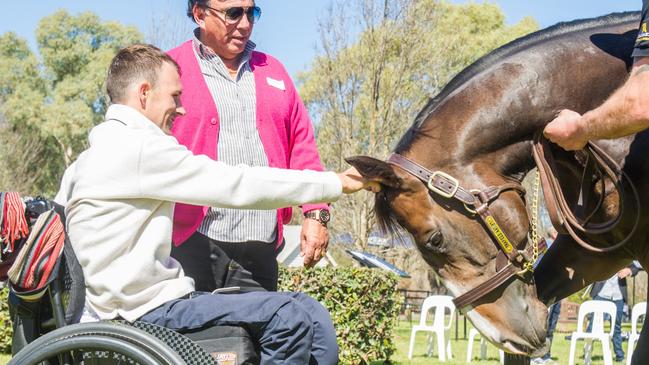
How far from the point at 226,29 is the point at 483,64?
1.18 meters

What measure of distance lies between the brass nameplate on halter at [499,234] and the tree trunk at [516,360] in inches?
28.9

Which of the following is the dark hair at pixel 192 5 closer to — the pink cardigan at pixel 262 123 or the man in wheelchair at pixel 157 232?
the pink cardigan at pixel 262 123

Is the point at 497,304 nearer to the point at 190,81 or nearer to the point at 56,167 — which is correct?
the point at 190,81

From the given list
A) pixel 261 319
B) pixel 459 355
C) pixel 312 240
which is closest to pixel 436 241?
pixel 312 240

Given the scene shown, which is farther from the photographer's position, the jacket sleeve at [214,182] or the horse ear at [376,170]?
the horse ear at [376,170]

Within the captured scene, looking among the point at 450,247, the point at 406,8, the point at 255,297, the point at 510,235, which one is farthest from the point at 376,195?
the point at 406,8

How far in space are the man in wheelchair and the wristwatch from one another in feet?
2.74

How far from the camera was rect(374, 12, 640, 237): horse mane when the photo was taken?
10.2ft

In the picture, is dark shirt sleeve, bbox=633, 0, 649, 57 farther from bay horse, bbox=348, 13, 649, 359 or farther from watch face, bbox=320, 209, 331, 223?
watch face, bbox=320, 209, 331, 223

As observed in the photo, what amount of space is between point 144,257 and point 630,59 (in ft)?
6.88

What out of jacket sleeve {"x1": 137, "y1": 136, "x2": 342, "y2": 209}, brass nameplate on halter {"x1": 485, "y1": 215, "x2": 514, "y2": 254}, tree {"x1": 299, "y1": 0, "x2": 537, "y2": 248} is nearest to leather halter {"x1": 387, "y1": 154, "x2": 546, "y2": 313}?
brass nameplate on halter {"x1": 485, "y1": 215, "x2": 514, "y2": 254}

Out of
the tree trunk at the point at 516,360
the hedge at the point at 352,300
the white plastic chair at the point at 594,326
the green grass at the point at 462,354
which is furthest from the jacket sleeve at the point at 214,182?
the white plastic chair at the point at 594,326

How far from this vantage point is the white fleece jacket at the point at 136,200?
2484mm

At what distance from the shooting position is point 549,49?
125 inches
